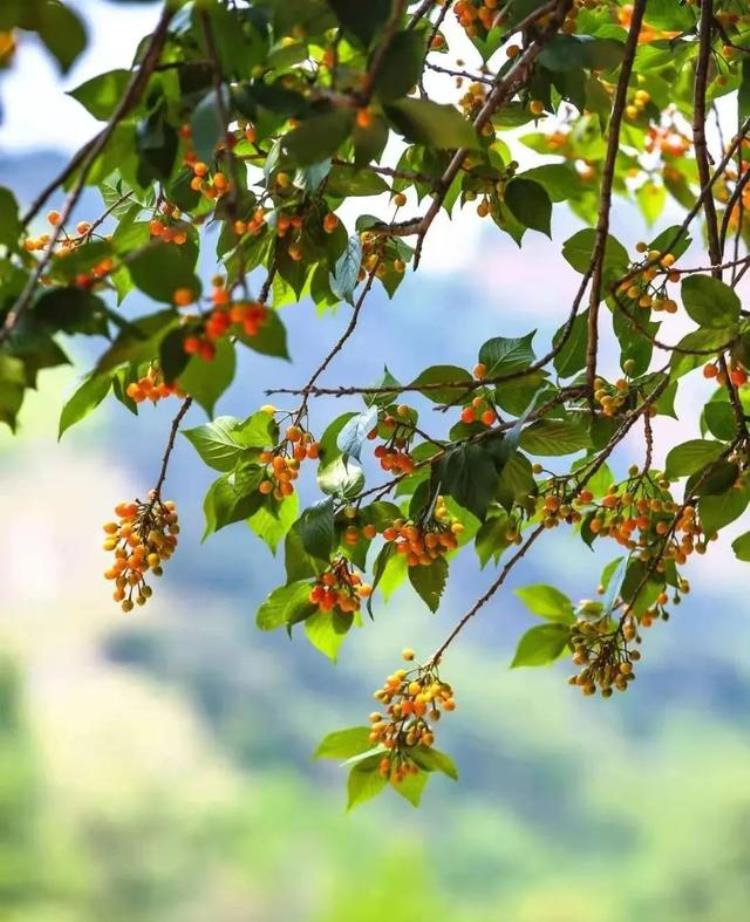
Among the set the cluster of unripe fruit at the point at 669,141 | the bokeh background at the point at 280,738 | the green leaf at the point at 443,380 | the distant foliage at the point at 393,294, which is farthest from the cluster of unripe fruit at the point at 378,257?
the bokeh background at the point at 280,738

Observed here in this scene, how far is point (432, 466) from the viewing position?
38.7 inches

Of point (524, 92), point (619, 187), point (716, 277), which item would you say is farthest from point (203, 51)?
point (619, 187)

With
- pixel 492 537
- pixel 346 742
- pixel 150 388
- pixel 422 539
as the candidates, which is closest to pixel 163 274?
pixel 150 388

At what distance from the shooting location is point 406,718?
3.75 feet

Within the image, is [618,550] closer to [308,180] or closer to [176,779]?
[176,779]

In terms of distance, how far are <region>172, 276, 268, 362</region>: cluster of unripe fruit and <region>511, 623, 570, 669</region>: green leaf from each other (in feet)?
2.10

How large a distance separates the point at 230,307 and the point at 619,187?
3.90 feet

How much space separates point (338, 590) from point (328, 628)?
6 cm

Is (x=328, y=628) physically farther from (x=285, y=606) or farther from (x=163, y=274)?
(x=163, y=274)

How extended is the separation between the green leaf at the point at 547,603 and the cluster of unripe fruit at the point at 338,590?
0.78 ft

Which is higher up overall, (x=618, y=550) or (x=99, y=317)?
(x=618, y=550)

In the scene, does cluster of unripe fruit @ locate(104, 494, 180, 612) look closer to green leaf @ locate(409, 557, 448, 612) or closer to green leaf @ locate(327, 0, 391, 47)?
green leaf @ locate(409, 557, 448, 612)

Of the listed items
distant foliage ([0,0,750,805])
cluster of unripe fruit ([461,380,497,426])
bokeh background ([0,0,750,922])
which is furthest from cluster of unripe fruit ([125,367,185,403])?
bokeh background ([0,0,750,922])

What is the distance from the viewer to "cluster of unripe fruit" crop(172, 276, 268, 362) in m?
0.64
